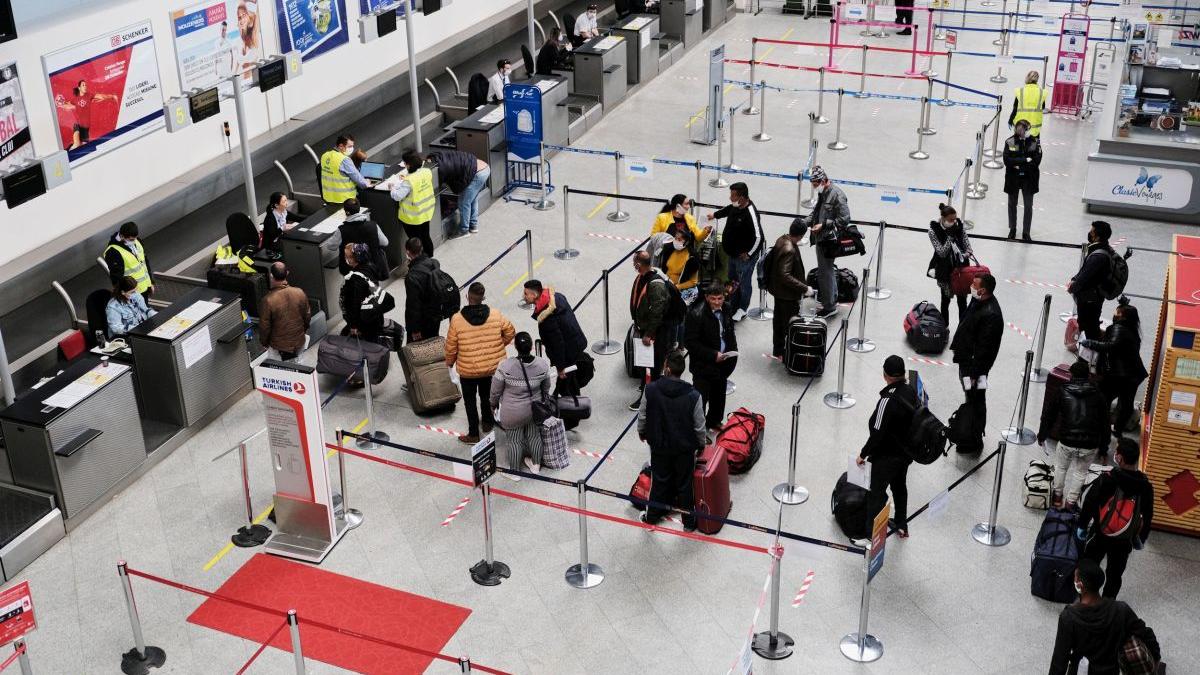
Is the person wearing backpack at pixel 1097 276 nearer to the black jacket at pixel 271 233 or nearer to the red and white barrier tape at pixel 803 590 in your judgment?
the red and white barrier tape at pixel 803 590

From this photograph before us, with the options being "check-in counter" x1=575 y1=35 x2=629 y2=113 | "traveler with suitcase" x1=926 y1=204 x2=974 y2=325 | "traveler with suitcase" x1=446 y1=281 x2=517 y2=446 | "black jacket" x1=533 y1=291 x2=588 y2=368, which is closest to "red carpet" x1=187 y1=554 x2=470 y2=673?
"traveler with suitcase" x1=446 y1=281 x2=517 y2=446

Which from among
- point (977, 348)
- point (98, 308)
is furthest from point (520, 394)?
point (98, 308)

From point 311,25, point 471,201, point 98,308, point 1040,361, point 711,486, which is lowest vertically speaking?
point 1040,361

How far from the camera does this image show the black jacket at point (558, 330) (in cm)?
1125

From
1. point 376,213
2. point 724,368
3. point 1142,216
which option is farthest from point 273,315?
point 1142,216

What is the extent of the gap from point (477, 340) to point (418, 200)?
404 cm

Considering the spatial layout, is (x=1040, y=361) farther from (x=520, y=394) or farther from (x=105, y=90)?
(x=105, y=90)

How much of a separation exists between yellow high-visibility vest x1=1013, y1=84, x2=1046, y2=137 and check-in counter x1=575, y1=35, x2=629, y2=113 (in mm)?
6580

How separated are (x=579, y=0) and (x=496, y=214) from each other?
10135mm

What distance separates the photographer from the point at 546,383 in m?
10.9

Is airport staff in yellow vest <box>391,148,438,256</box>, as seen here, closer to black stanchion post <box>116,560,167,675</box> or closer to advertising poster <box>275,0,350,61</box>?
advertising poster <box>275,0,350,61</box>

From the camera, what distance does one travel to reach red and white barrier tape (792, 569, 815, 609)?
9492 mm

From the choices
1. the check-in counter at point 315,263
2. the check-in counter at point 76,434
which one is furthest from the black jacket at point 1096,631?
the check-in counter at point 315,263

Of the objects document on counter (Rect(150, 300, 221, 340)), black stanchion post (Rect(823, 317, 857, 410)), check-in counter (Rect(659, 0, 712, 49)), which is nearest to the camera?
document on counter (Rect(150, 300, 221, 340))
